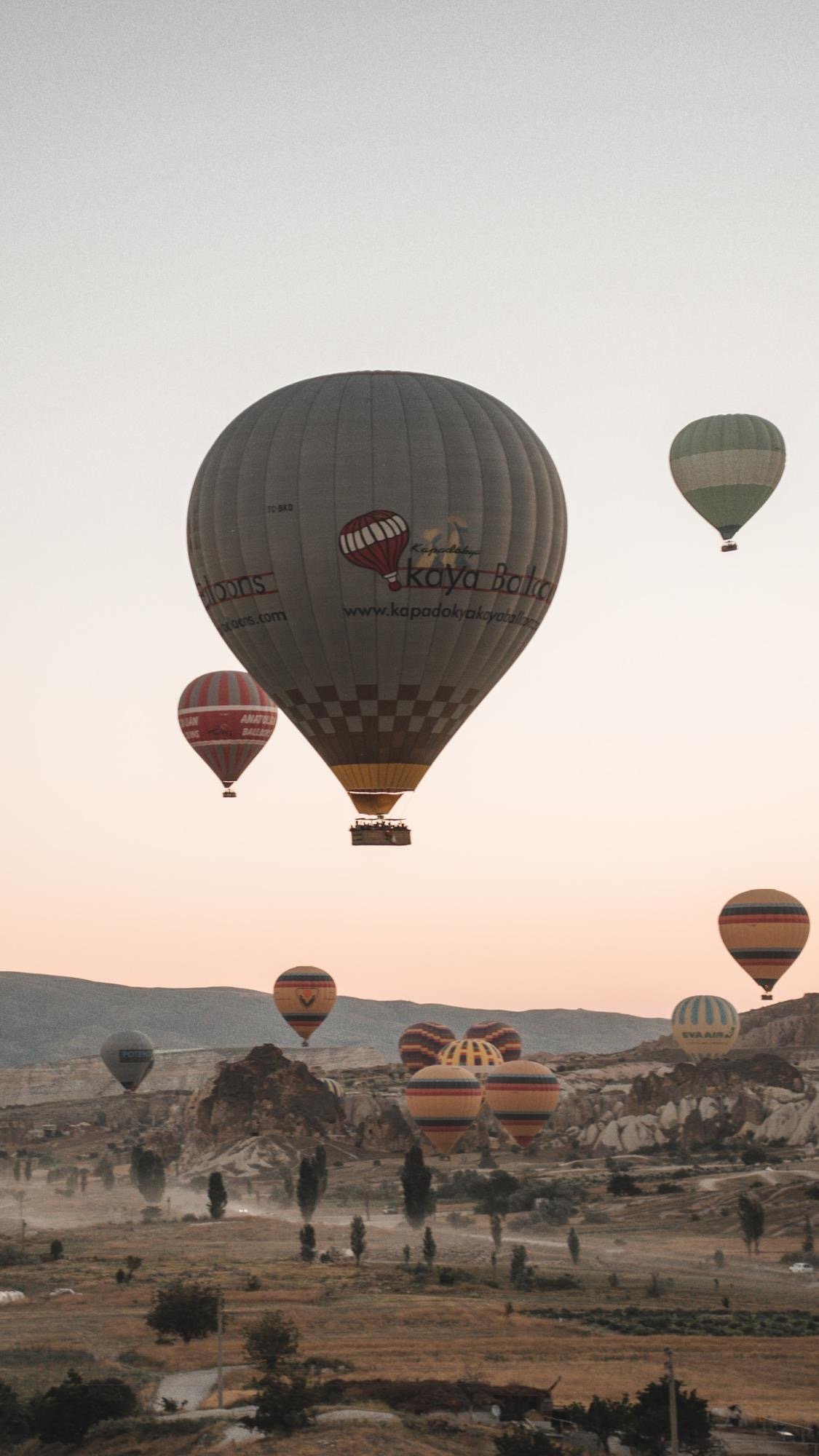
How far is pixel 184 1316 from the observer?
6819cm

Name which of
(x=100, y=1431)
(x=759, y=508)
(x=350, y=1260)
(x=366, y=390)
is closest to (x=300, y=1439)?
(x=100, y=1431)

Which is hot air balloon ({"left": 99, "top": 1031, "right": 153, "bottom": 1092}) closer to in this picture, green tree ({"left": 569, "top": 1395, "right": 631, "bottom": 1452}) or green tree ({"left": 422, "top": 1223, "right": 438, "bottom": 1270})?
green tree ({"left": 422, "top": 1223, "right": 438, "bottom": 1270})

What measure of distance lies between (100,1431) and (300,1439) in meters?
5.95

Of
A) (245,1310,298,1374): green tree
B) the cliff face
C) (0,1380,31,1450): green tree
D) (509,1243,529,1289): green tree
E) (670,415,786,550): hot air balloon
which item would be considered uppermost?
(670,415,786,550): hot air balloon

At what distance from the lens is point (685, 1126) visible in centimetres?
14738

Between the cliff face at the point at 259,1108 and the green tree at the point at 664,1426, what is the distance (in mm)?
96270

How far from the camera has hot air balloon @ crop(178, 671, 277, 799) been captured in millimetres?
121250

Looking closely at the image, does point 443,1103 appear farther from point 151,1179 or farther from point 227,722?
point 227,722

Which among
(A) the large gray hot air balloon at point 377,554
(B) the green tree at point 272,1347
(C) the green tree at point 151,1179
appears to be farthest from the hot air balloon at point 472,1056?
(A) the large gray hot air balloon at point 377,554

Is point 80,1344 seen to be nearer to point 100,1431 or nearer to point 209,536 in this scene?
point 100,1431

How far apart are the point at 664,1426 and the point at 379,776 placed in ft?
83.5

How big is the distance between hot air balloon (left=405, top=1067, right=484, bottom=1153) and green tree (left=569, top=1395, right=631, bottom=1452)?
222 feet

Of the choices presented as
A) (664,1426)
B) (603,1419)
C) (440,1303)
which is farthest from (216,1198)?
(664,1426)

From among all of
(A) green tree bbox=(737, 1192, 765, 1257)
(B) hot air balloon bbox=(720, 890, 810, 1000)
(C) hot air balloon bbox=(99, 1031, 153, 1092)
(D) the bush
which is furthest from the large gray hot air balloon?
(C) hot air balloon bbox=(99, 1031, 153, 1092)
